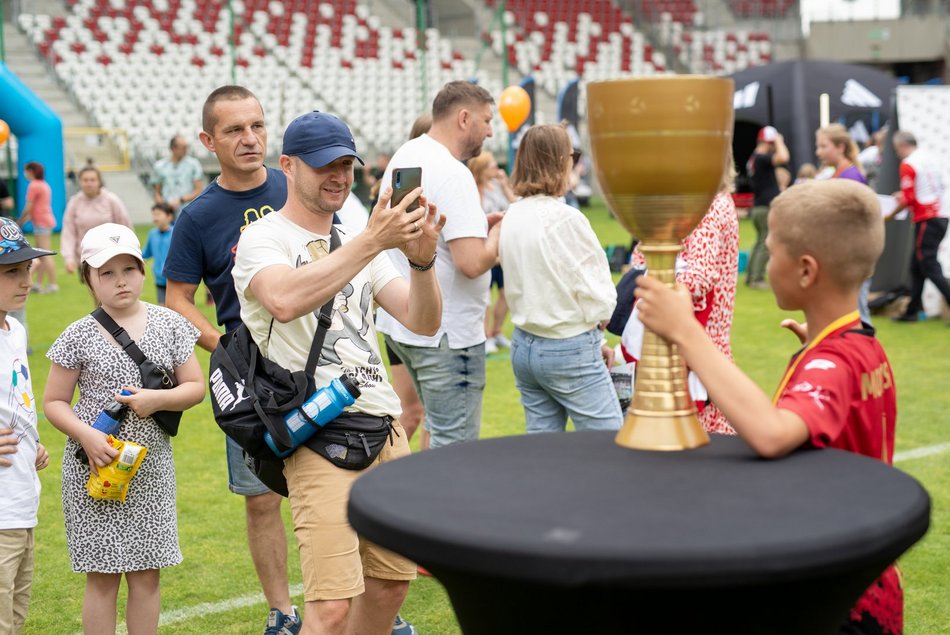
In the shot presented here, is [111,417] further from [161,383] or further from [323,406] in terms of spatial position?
[323,406]

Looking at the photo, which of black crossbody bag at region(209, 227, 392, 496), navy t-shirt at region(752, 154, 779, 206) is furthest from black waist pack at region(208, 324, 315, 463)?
navy t-shirt at region(752, 154, 779, 206)

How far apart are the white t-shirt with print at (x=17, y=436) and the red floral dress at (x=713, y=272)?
2.04m

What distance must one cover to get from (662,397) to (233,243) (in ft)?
7.08

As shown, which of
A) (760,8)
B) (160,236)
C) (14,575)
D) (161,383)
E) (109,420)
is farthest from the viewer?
(760,8)

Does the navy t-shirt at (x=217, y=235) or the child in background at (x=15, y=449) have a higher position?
the navy t-shirt at (x=217, y=235)

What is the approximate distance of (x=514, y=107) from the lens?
14219mm

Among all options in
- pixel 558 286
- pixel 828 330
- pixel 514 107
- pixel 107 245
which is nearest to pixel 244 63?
pixel 514 107

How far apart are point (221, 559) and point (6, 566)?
173cm

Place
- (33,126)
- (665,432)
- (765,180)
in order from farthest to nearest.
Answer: (765,180) → (33,126) → (665,432)

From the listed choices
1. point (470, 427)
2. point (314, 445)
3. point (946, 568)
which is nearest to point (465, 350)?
point (470, 427)

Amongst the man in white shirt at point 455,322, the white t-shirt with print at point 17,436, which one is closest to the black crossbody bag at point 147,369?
the white t-shirt with print at point 17,436

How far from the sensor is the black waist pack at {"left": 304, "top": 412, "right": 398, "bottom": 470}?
9.57 ft

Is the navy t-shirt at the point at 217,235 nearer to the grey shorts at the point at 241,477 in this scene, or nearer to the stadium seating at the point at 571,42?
the grey shorts at the point at 241,477

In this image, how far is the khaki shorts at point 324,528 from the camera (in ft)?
9.44
